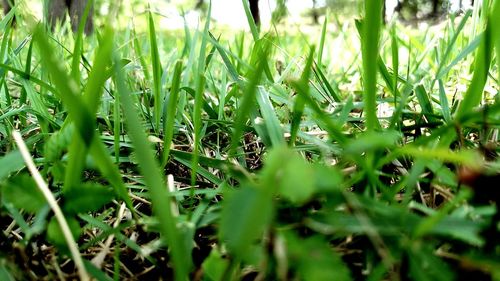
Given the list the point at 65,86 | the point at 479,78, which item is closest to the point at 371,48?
the point at 479,78

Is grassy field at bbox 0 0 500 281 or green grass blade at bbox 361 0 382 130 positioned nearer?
grassy field at bbox 0 0 500 281

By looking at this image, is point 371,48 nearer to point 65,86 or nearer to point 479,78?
point 479,78

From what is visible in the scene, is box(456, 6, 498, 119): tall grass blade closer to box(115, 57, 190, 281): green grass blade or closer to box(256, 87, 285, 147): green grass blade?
box(256, 87, 285, 147): green grass blade

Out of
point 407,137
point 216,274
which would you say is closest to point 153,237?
point 216,274

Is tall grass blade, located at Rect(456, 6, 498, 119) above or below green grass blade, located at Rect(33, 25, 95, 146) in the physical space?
below

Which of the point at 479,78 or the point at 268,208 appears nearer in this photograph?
the point at 268,208

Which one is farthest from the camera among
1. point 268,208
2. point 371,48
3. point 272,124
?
point 272,124

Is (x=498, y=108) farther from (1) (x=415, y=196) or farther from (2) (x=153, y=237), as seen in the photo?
(2) (x=153, y=237)

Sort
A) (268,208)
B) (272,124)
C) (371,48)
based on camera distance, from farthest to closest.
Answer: (272,124) → (371,48) → (268,208)

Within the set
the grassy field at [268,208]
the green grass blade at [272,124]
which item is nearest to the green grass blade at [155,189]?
the grassy field at [268,208]

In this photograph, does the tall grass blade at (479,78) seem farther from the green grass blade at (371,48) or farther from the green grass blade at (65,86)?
the green grass blade at (65,86)

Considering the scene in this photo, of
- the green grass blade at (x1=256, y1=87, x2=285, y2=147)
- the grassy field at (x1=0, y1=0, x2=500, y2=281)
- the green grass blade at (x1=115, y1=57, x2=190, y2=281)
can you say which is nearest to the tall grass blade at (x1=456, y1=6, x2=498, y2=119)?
the grassy field at (x1=0, y1=0, x2=500, y2=281)
